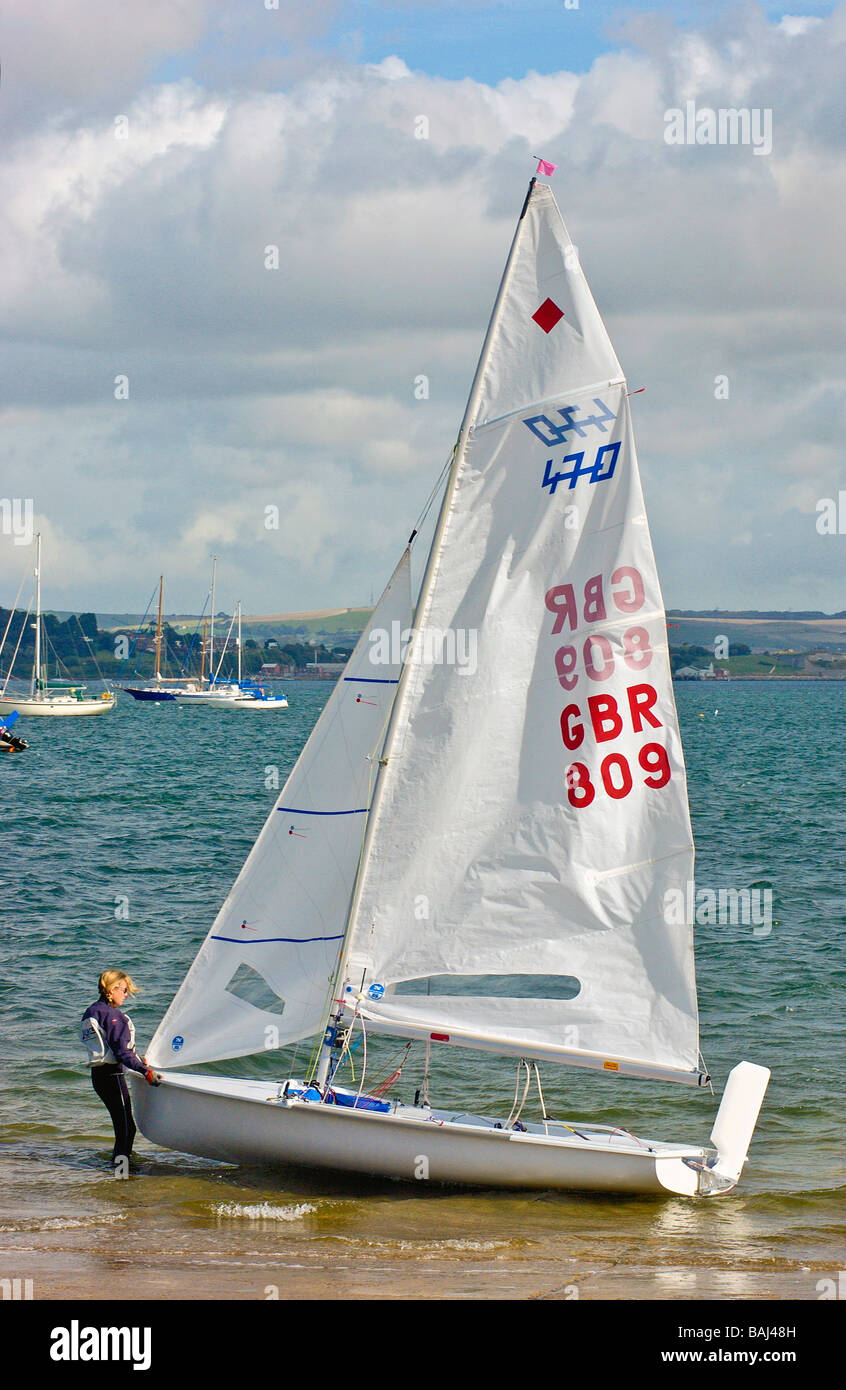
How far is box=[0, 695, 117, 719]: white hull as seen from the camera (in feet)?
360

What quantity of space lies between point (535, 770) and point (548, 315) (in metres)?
3.95

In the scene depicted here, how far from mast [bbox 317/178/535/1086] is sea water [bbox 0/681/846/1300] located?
176 centimetres

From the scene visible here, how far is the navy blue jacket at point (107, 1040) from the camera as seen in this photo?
12641 mm

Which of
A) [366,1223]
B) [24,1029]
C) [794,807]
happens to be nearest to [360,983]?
[366,1223]

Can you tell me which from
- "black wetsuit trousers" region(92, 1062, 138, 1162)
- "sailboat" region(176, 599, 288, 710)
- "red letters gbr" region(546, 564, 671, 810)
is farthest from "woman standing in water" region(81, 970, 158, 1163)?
"sailboat" region(176, 599, 288, 710)

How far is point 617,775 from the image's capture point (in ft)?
39.6

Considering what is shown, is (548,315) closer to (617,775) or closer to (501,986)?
(617,775)

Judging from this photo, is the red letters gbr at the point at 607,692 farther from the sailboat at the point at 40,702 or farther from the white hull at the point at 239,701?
the white hull at the point at 239,701

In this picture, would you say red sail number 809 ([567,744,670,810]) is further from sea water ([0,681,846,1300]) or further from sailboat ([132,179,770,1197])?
sea water ([0,681,846,1300])

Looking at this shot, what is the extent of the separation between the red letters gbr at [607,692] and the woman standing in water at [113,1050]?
4631 mm

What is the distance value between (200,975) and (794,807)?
40078mm
